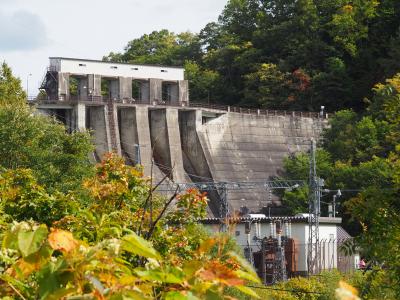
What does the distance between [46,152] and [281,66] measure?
36.0 metres

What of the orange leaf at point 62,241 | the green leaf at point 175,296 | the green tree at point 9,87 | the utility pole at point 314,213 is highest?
the green tree at point 9,87

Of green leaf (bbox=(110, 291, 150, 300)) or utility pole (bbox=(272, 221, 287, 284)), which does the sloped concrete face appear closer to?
utility pole (bbox=(272, 221, 287, 284))

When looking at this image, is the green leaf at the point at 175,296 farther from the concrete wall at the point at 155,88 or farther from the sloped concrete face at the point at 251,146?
the concrete wall at the point at 155,88

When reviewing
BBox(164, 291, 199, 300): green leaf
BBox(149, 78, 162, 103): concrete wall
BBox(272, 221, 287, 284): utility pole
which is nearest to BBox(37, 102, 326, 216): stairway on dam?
BBox(149, 78, 162, 103): concrete wall

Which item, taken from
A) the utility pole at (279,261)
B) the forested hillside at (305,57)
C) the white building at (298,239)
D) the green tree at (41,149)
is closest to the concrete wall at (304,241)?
the white building at (298,239)

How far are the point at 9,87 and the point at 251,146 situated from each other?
Result: 853 inches

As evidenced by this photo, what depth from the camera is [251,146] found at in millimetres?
64625

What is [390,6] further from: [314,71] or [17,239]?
[17,239]

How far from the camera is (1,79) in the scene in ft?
156

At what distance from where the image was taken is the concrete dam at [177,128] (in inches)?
2340

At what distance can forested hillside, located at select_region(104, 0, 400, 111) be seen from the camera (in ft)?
232

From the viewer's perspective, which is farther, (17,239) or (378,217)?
(378,217)

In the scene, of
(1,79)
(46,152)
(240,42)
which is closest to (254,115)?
(240,42)

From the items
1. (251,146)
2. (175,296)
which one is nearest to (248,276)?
(175,296)
